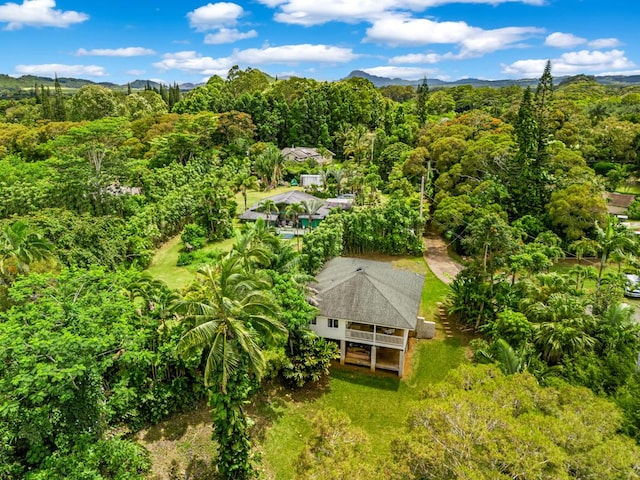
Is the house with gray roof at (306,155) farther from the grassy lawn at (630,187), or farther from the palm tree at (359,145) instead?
the grassy lawn at (630,187)

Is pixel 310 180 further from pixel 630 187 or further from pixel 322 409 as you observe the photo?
pixel 630 187

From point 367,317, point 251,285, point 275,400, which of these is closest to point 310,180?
point 367,317

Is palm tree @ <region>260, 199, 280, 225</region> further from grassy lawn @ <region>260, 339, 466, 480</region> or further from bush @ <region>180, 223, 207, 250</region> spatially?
grassy lawn @ <region>260, 339, 466, 480</region>

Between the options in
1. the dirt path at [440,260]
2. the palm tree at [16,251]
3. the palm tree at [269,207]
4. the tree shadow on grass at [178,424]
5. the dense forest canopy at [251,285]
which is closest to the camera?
the dense forest canopy at [251,285]

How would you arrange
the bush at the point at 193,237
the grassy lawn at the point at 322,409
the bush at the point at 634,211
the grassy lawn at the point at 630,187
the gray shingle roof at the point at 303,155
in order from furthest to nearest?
1. the gray shingle roof at the point at 303,155
2. the grassy lawn at the point at 630,187
3. the bush at the point at 634,211
4. the bush at the point at 193,237
5. the grassy lawn at the point at 322,409

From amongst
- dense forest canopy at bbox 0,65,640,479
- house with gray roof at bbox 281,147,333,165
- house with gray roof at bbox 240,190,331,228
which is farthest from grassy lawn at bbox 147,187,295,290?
house with gray roof at bbox 281,147,333,165

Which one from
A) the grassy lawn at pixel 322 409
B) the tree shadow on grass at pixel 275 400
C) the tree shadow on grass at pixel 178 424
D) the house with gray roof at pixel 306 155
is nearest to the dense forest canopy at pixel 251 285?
the tree shadow on grass at pixel 178 424
